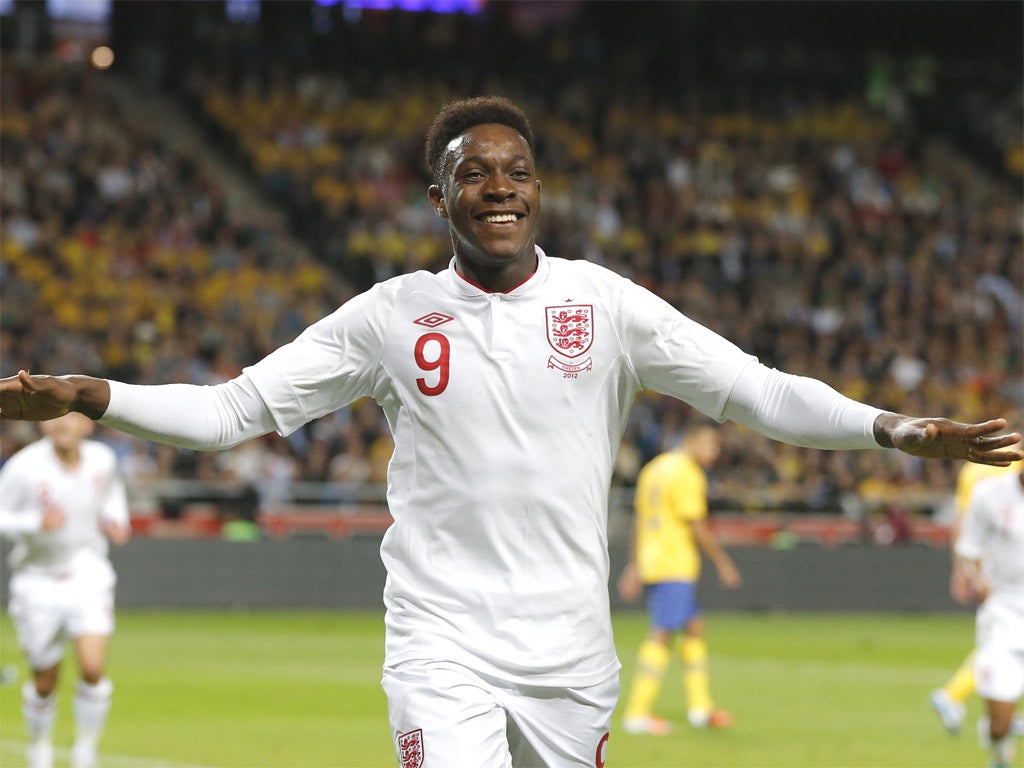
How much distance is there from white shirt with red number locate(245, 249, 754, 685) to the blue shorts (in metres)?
8.32

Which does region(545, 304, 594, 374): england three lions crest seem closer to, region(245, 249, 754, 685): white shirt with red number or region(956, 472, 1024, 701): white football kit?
region(245, 249, 754, 685): white shirt with red number

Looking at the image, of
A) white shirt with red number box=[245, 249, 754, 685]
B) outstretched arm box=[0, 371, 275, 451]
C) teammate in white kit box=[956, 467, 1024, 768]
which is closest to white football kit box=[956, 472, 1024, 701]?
teammate in white kit box=[956, 467, 1024, 768]

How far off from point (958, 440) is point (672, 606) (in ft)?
29.6

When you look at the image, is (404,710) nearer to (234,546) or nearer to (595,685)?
(595,685)

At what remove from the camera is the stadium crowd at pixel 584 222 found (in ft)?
77.9

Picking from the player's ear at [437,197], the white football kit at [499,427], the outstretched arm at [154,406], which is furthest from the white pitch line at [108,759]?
the player's ear at [437,197]

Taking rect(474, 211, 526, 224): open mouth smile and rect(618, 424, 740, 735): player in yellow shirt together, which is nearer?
rect(474, 211, 526, 224): open mouth smile

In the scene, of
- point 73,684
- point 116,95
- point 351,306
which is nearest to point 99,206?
point 116,95

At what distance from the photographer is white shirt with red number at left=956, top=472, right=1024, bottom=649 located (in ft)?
32.6

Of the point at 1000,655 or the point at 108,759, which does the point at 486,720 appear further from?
the point at 108,759

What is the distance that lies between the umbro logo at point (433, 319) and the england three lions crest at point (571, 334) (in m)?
0.28

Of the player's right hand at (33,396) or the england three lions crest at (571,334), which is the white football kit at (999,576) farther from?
the player's right hand at (33,396)

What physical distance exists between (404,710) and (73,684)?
11.7m

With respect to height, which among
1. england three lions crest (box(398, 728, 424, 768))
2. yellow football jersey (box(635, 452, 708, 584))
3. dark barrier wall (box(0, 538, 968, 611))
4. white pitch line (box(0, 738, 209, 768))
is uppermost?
england three lions crest (box(398, 728, 424, 768))
